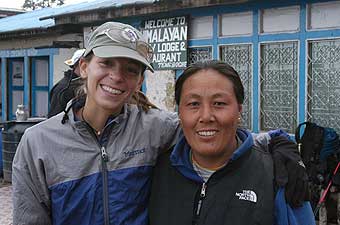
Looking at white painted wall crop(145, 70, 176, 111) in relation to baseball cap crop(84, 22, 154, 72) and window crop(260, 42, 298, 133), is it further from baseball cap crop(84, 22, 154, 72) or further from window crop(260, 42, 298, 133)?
baseball cap crop(84, 22, 154, 72)

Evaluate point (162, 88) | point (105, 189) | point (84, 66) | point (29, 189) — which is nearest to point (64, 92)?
A: point (84, 66)

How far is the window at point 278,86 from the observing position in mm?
6246

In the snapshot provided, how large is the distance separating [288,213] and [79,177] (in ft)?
2.77

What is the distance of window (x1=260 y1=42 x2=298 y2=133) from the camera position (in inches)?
246

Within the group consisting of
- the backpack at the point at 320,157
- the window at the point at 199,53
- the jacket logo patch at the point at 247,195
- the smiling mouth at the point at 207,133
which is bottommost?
the backpack at the point at 320,157

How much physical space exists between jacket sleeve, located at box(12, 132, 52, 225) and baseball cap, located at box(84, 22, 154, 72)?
494mm

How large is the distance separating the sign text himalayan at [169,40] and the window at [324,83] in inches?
81.5

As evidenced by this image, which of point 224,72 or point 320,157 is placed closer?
point 224,72

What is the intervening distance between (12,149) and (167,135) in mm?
6826

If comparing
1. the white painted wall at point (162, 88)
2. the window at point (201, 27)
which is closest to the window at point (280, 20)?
Result: the window at point (201, 27)

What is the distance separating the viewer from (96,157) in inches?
84.0

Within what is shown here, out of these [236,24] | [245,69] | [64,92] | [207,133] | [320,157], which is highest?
[236,24]

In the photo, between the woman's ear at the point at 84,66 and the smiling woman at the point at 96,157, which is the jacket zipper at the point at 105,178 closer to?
the smiling woman at the point at 96,157

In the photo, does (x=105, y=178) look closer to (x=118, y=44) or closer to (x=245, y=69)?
(x=118, y=44)
